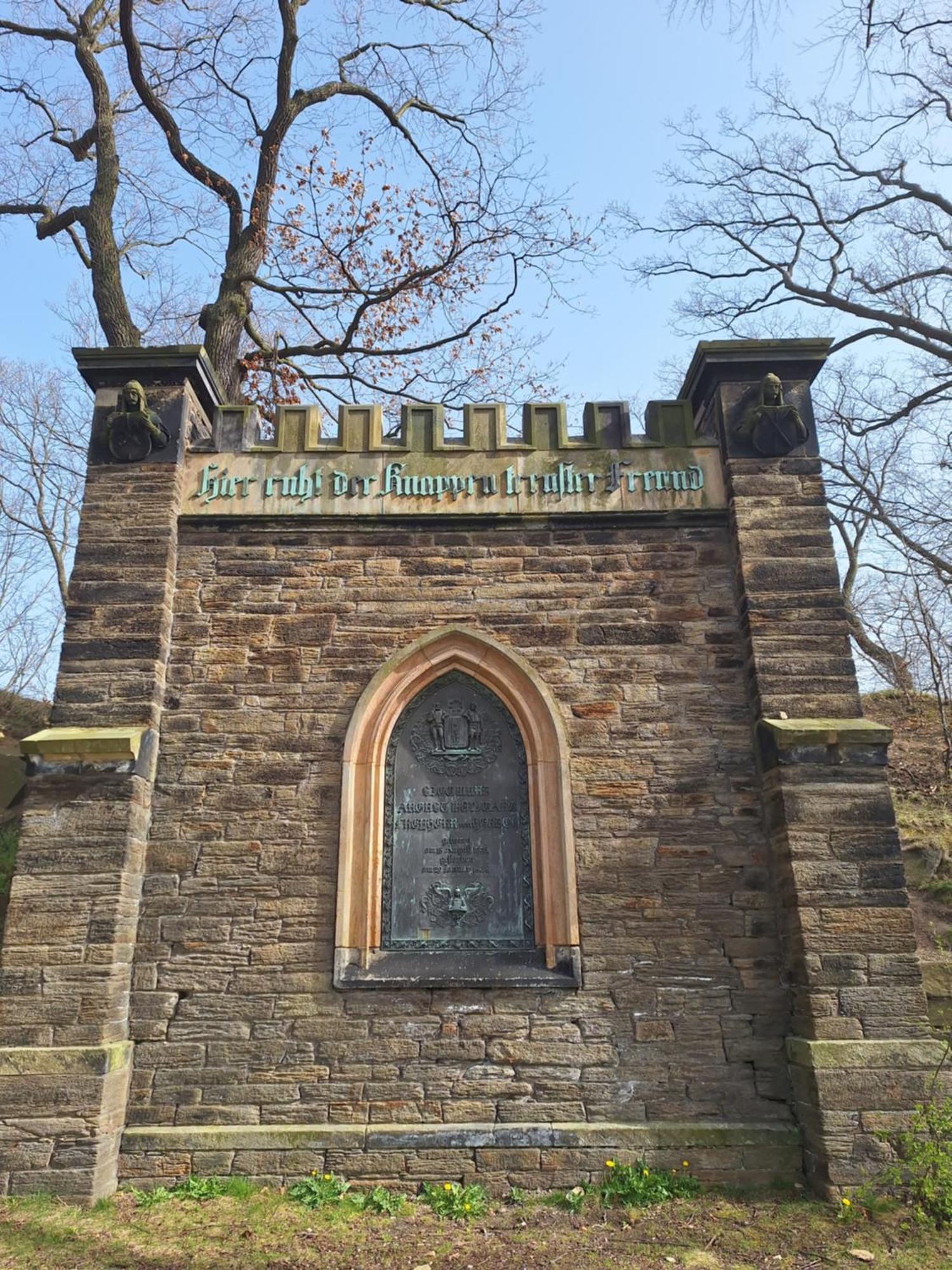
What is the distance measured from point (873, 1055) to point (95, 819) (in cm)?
500

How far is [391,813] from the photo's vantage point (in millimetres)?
6363

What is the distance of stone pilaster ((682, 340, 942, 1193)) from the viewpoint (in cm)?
541

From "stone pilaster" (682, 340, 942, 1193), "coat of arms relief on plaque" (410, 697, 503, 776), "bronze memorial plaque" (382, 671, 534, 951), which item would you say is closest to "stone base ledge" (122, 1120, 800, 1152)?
"stone pilaster" (682, 340, 942, 1193)

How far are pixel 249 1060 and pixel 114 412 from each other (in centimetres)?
474

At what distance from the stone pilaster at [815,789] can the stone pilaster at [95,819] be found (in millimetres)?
4150

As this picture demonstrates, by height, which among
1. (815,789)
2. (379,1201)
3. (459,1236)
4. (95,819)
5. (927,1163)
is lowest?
(459,1236)

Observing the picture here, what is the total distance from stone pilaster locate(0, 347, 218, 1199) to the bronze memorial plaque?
1.70 m

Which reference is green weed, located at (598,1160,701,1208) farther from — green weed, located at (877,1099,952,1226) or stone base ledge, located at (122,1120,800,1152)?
green weed, located at (877,1099,952,1226)

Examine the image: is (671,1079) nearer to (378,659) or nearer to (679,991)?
(679,991)

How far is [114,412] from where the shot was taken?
706cm

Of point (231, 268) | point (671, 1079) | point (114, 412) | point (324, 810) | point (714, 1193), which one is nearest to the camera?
point (714, 1193)

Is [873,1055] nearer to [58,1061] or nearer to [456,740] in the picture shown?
[456,740]

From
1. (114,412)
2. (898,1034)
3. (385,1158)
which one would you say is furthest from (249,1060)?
(114,412)

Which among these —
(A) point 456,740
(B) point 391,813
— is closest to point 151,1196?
(B) point 391,813
